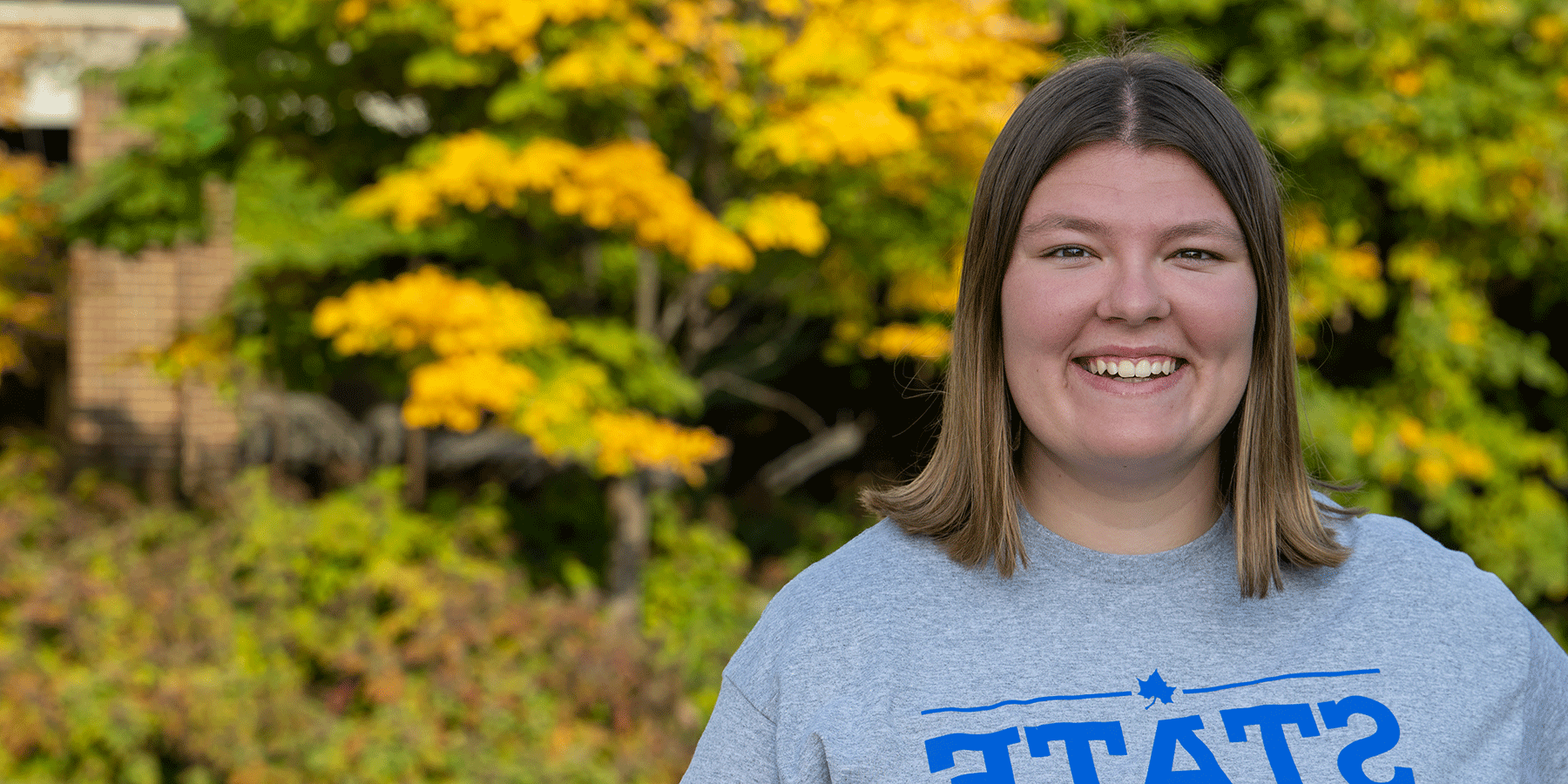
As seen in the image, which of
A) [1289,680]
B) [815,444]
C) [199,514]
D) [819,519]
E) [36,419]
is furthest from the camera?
[36,419]

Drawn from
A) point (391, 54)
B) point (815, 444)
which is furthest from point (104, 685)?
point (815, 444)

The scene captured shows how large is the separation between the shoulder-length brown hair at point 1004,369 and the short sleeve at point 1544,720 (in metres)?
0.24

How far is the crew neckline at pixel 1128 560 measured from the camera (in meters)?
1.41

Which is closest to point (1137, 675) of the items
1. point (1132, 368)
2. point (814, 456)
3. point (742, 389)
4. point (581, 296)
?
point (1132, 368)

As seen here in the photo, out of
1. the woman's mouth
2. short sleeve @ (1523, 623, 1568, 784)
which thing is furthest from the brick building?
short sleeve @ (1523, 623, 1568, 784)

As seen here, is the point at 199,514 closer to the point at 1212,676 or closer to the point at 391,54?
the point at 391,54

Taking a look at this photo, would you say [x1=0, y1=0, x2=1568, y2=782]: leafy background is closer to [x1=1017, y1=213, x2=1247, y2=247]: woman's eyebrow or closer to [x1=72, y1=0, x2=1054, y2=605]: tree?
[x1=72, y1=0, x2=1054, y2=605]: tree

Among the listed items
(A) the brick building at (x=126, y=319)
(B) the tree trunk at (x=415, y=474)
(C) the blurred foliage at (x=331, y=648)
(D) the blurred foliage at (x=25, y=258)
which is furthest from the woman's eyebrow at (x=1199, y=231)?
(A) the brick building at (x=126, y=319)

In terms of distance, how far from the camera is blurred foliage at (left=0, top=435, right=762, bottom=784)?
534cm

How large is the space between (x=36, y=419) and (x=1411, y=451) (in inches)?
436

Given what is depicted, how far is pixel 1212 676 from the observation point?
1.33m

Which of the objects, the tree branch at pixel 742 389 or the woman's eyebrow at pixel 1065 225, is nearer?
the woman's eyebrow at pixel 1065 225

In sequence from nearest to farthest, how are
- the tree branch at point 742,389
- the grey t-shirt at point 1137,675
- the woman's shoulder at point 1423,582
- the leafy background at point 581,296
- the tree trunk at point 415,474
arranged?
the grey t-shirt at point 1137,675 → the woman's shoulder at point 1423,582 → the leafy background at point 581,296 → the tree branch at point 742,389 → the tree trunk at point 415,474

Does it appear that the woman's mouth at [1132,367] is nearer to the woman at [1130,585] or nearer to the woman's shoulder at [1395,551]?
the woman at [1130,585]
